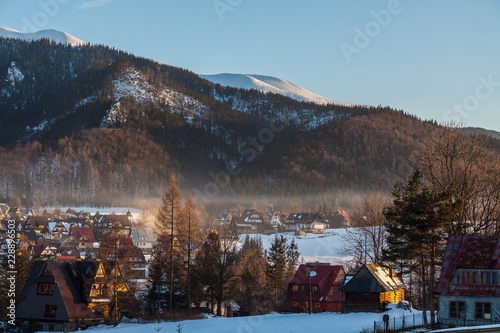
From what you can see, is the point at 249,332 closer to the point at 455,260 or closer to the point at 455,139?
the point at 455,260

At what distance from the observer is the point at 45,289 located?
48812 millimetres

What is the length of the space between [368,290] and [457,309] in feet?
46.7

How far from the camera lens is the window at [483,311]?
33656mm

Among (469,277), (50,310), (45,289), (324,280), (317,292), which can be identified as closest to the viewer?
(469,277)

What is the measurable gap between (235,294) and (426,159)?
24.1 meters

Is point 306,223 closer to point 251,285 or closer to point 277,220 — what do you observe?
point 277,220

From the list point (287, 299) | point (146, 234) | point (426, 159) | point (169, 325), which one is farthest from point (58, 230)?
point (426, 159)

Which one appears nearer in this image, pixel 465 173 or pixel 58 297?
pixel 465 173

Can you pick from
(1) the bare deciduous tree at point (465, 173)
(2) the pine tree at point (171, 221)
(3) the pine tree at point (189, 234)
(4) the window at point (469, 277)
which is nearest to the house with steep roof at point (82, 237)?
(3) the pine tree at point (189, 234)

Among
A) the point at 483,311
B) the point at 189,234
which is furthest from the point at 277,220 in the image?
the point at 483,311

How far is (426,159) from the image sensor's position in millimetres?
44250

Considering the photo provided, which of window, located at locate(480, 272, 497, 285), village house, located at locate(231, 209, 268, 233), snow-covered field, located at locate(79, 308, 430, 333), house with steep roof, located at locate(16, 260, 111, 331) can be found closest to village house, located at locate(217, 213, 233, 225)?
village house, located at locate(231, 209, 268, 233)

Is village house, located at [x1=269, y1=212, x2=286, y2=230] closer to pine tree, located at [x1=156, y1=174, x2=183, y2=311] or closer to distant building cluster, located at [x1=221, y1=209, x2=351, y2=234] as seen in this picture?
distant building cluster, located at [x1=221, y1=209, x2=351, y2=234]

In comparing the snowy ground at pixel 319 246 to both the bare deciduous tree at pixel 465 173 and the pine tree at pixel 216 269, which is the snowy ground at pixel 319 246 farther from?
the bare deciduous tree at pixel 465 173
